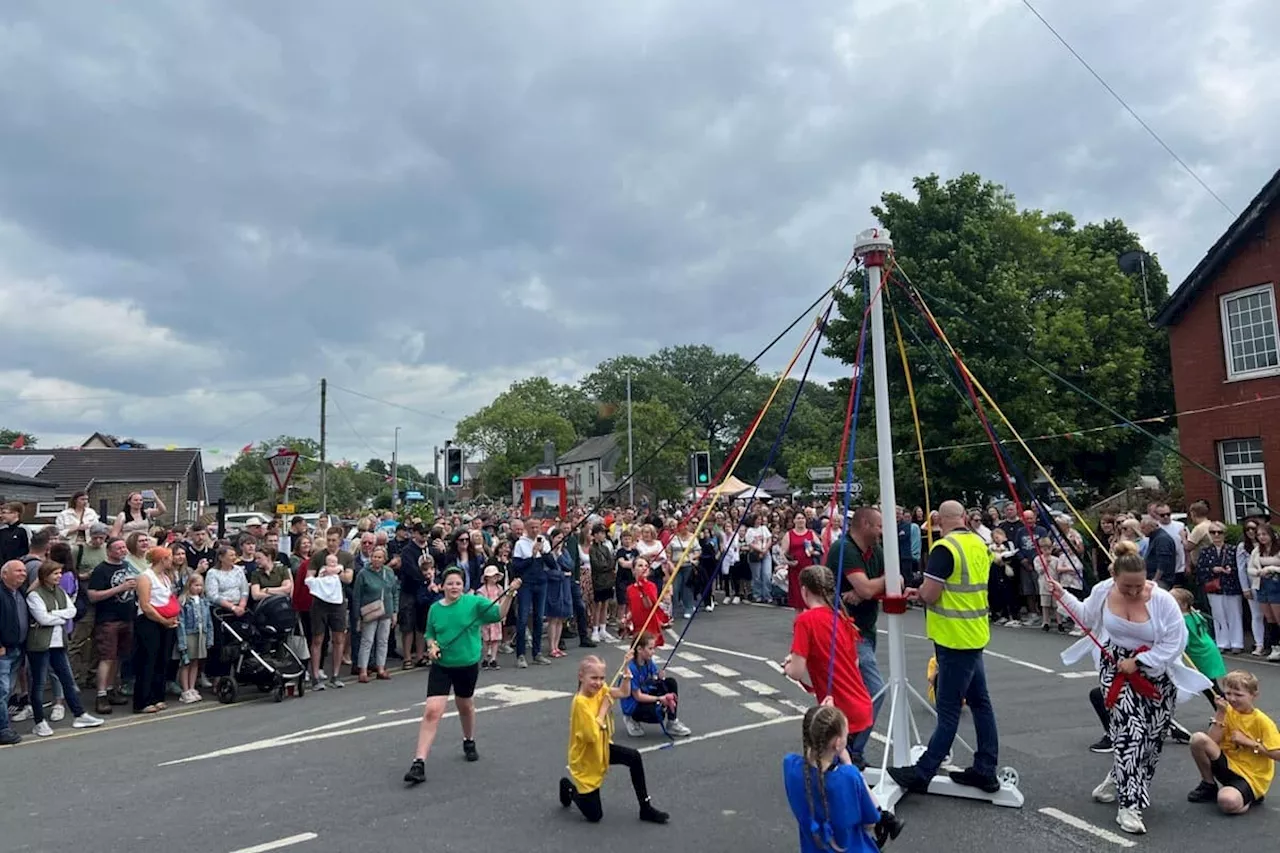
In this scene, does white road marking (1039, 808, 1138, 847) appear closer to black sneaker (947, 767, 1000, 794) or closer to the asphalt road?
the asphalt road

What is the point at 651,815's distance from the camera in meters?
5.62

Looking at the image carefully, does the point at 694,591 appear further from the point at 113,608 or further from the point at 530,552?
the point at 113,608

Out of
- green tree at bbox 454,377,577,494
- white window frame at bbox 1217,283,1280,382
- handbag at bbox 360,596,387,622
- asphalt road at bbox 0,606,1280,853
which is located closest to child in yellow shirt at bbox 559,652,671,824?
asphalt road at bbox 0,606,1280,853

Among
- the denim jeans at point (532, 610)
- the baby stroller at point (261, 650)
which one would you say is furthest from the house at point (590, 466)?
the baby stroller at point (261, 650)

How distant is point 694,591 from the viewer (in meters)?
Result: 17.5

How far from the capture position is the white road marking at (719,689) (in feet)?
30.8

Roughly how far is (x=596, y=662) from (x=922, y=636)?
8316 millimetres

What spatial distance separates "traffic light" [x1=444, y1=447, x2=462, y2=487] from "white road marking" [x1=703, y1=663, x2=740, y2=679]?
1047 centimetres

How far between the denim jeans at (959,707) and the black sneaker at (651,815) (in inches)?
66.7

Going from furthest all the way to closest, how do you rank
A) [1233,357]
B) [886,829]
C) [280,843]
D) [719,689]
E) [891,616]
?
[1233,357], [719,689], [891,616], [280,843], [886,829]

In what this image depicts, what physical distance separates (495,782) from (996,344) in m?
20.9

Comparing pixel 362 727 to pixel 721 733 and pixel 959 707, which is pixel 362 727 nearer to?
pixel 721 733

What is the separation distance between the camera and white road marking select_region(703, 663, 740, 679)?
10336 millimetres

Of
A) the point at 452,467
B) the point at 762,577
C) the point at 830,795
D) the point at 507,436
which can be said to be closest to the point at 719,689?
the point at 830,795
